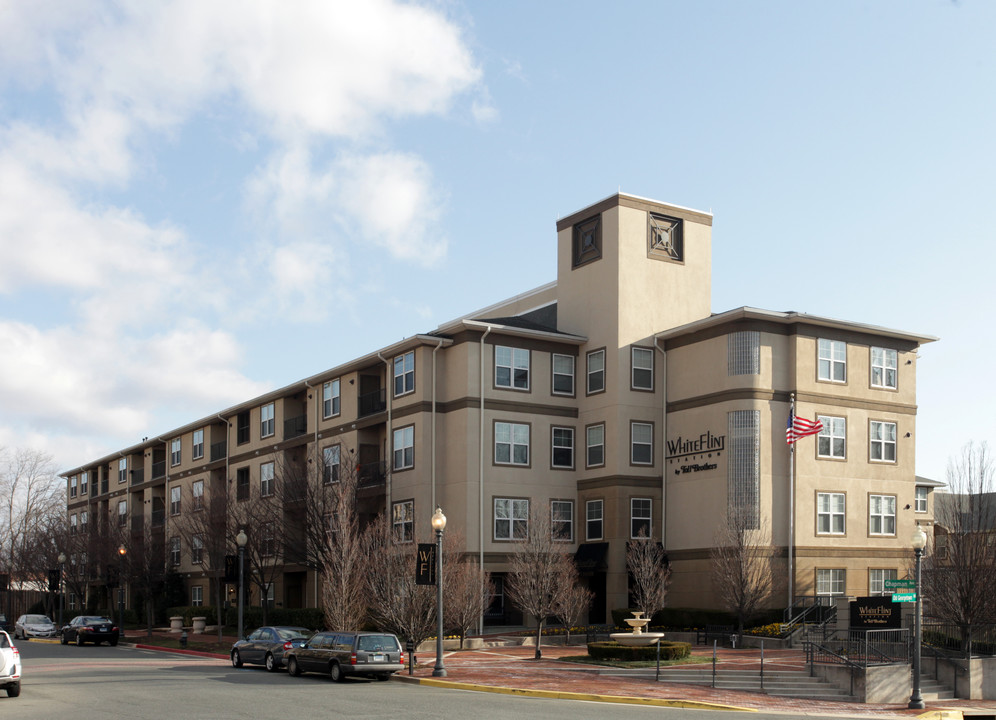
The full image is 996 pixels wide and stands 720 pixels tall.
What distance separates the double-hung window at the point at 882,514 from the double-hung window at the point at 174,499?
154 feet

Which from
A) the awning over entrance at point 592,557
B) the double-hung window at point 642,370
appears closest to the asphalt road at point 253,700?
the awning over entrance at point 592,557

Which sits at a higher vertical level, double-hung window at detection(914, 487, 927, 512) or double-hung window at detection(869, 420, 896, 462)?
double-hung window at detection(869, 420, 896, 462)

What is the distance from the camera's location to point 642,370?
47.6m

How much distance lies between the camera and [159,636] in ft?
188

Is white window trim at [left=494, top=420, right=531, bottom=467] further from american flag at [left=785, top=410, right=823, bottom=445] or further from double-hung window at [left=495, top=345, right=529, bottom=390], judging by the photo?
american flag at [left=785, top=410, right=823, bottom=445]

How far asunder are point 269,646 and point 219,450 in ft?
122

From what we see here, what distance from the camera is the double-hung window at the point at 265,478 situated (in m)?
59.5

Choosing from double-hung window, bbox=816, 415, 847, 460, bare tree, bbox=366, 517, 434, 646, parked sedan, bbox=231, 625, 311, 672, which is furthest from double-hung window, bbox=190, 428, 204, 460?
double-hung window, bbox=816, 415, 847, 460

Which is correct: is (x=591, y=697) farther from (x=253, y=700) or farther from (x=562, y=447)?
(x=562, y=447)

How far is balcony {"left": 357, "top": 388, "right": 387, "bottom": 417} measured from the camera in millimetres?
50781

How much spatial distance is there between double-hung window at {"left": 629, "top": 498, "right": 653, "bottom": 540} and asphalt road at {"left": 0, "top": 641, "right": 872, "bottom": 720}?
62.9 ft

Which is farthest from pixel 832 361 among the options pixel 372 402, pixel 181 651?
pixel 181 651

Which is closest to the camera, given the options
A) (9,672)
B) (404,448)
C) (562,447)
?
(9,672)

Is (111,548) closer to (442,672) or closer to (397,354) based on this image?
(397,354)
